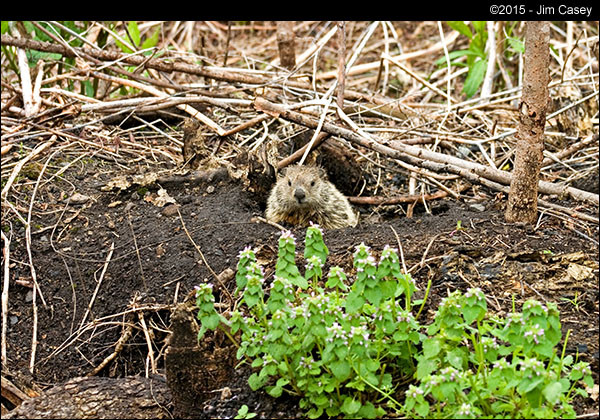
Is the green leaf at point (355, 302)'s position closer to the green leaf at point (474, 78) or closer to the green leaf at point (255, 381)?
the green leaf at point (255, 381)

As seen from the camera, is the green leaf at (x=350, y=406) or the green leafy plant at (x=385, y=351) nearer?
the green leafy plant at (x=385, y=351)

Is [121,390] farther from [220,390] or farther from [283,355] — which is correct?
[283,355]

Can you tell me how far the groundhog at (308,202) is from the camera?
5402mm

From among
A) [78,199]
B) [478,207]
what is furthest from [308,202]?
[78,199]

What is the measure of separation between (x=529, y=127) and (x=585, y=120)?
2.47 m

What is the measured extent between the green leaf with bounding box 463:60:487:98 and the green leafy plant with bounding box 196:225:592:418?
368 cm

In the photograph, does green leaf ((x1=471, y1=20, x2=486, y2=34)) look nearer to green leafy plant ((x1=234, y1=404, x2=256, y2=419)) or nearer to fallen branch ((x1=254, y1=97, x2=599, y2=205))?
fallen branch ((x1=254, y1=97, x2=599, y2=205))

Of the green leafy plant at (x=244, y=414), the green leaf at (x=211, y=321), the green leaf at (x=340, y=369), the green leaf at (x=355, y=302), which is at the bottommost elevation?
the green leafy plant at (x=244, y=414)

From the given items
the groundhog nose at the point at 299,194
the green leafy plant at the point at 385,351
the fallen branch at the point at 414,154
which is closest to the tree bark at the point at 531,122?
the fallen branch at the point at 414,154

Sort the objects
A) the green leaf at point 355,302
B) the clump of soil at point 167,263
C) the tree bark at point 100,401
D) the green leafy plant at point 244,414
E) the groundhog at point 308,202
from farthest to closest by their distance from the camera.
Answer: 1. the groundhog at point 308,202
2. the clump of soil at point 167,263
3. the tree bark at point 100,401
4. the green leafy plant at point 244,414
5. the green leaf at point 355,302

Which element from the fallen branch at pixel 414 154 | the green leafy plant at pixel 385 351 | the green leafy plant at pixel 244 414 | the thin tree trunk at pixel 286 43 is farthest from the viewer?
the thin tree trunk at pixel 286 43

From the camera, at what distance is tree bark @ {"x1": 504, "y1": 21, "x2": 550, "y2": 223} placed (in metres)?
3.87

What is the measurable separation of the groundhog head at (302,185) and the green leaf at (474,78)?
168cm

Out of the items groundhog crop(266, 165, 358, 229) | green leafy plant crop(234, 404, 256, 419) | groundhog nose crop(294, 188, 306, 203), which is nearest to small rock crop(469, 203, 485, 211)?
groundhog crop(266, 165, 358, 229)
